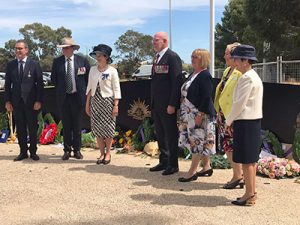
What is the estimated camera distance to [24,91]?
737 centimetres

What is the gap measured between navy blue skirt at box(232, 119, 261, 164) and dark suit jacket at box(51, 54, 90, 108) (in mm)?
3489

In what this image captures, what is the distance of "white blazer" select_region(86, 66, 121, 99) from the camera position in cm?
696

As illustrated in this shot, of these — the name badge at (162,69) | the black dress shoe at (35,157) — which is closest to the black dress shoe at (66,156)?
the black dress shoe at (35,157)

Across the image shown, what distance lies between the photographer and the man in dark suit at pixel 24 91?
7.41 metres

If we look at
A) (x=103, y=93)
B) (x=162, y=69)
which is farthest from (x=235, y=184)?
(x=103, y=93)

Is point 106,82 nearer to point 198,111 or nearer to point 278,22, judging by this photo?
point 198,111

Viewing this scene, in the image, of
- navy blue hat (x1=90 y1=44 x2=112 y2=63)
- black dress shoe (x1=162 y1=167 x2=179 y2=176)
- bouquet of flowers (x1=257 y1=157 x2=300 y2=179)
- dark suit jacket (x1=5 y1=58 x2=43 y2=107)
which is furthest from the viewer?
dark suit jacket (x1=5 y1=58 x2=43 y2=107)

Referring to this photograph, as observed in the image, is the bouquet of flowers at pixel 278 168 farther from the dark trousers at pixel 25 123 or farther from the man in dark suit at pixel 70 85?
the dark trousers at pixel 25 123

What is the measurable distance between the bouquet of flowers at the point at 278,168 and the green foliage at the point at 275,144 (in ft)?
2.52

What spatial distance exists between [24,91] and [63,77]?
655 millimetres

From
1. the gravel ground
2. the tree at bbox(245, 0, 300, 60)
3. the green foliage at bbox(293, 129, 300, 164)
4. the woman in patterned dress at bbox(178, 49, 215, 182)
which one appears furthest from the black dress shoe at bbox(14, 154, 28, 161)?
the tree at bbox(245, 0, 300, 60)

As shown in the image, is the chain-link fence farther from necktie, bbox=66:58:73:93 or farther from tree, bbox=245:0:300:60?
necktie, bbox=66:58:73:93

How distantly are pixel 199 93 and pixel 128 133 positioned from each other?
11.1ft

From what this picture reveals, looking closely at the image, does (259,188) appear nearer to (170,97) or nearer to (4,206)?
(170,97)
